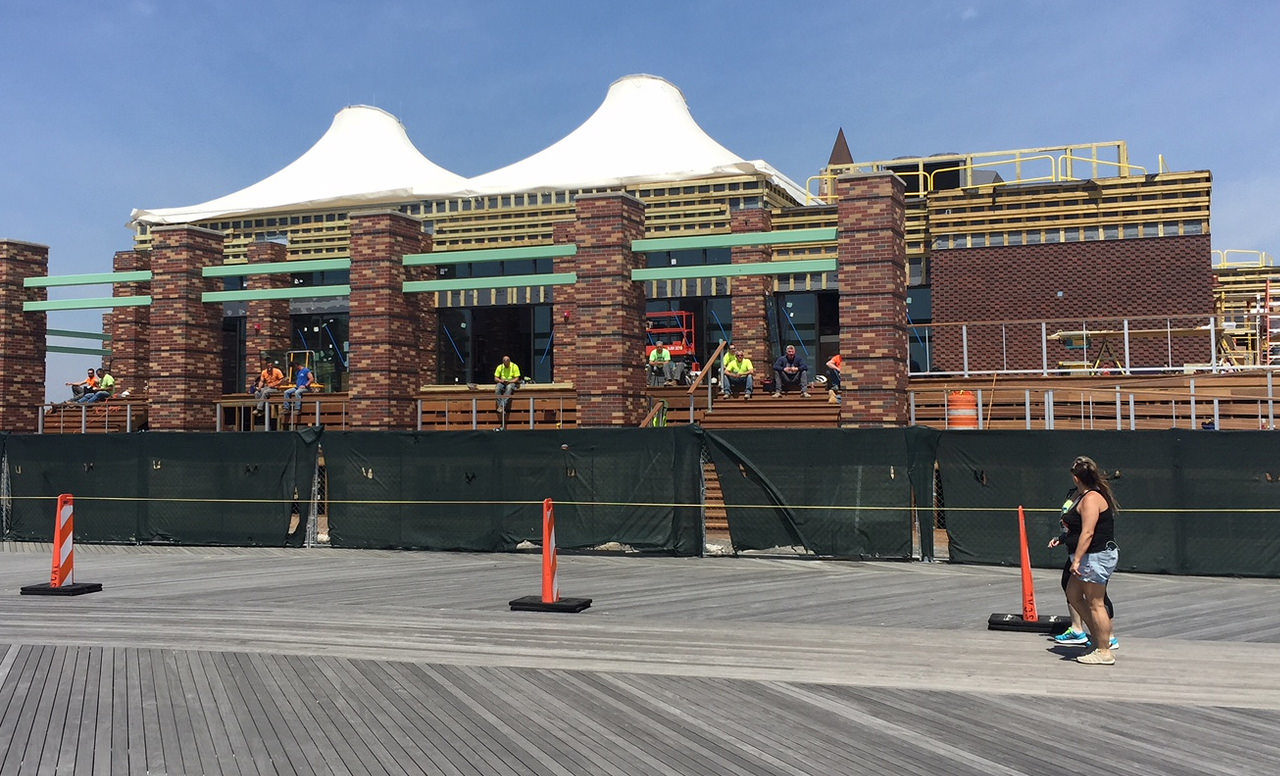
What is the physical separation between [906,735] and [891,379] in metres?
12.9

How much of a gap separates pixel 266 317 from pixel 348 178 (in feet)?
25.1

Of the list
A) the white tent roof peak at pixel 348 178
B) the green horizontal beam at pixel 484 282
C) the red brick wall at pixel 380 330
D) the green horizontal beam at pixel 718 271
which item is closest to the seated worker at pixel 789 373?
the green horizontal beam at pixel 718 271

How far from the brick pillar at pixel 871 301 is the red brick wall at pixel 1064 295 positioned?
754 centimetres

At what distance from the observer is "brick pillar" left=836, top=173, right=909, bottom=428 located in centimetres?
1900

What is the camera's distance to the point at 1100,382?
21.0 meters

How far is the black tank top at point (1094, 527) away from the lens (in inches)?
333

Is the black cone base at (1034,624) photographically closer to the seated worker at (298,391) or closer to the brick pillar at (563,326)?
the seated worker at (298,391)

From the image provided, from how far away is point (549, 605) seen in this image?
11.3 m

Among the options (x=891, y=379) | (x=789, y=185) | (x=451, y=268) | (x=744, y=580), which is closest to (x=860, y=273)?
(x=891, y=379)

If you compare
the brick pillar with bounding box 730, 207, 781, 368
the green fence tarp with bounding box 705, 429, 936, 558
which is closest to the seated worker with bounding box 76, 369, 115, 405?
the brick pillar with bounding box 730, 207, 781, 368

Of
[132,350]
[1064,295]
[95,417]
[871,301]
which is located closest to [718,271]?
[871,301]

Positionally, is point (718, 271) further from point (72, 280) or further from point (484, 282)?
point (72, 280)

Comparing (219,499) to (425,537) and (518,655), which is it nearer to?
(425,537)

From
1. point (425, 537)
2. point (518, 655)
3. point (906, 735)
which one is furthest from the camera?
point (425, 537)
